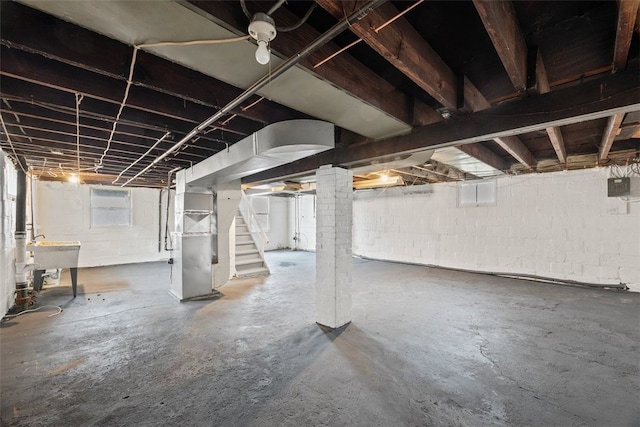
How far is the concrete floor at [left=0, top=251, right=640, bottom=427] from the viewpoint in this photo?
1739 mm

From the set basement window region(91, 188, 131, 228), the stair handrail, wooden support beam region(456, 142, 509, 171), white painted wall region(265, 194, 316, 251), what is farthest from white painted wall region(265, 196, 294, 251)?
wooden support beam region(456, 142, 509, 171)

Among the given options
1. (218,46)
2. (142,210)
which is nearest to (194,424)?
(218,46)

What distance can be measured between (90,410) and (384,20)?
9.40 feet

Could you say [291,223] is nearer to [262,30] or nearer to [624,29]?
[262,30]

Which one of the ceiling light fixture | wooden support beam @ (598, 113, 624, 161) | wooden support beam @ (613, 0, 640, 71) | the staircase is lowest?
the staircase

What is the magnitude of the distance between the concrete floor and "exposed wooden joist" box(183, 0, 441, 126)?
208 centimetres

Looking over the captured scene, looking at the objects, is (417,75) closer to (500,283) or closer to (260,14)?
(260,14)

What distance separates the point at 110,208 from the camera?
6922 millimetres

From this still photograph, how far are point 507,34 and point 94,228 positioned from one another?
860 cm

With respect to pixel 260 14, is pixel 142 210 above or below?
below

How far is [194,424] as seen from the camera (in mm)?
1634

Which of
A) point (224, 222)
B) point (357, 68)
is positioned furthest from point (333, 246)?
point (224, 222)

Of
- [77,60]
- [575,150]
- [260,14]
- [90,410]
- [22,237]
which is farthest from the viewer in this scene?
[22,237]

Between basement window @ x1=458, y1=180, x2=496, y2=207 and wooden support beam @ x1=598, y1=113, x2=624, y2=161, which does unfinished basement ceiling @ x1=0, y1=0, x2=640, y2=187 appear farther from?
basement window @ x1=458, y1=180, x2=496, y2=207
